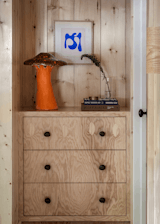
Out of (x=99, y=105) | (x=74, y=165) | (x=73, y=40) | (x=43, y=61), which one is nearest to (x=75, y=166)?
(x=74, y=165)

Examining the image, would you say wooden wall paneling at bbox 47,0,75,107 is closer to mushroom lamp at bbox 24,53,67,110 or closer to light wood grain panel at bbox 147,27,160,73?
mushroom lamp at bbox 24,53,67,110

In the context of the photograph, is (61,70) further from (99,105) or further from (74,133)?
(74,133)

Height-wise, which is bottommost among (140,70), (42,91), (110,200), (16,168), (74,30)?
(110,200)

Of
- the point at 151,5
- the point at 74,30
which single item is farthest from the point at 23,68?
the point at 151,5

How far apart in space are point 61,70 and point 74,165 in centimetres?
91

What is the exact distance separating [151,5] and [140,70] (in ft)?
1.63

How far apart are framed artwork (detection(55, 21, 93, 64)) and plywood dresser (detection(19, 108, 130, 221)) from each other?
63cm

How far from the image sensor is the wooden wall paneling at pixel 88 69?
2.03 m

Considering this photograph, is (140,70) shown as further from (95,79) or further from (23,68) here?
(23,68)

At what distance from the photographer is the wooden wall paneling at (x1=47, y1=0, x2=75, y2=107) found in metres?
2.02

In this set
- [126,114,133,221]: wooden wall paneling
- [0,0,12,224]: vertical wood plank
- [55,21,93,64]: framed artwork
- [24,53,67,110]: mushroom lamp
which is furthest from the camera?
[55,21,93,64]: framed artwork

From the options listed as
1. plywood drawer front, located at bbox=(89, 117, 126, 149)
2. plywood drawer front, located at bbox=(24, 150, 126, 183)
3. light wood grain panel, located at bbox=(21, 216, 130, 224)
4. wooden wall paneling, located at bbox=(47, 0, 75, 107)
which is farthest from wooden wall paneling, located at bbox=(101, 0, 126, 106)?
light wood grain panel, located at bbox=(21, 216, 130, 224)

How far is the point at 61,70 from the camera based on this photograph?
6.76ft

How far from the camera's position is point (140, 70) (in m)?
1.57
